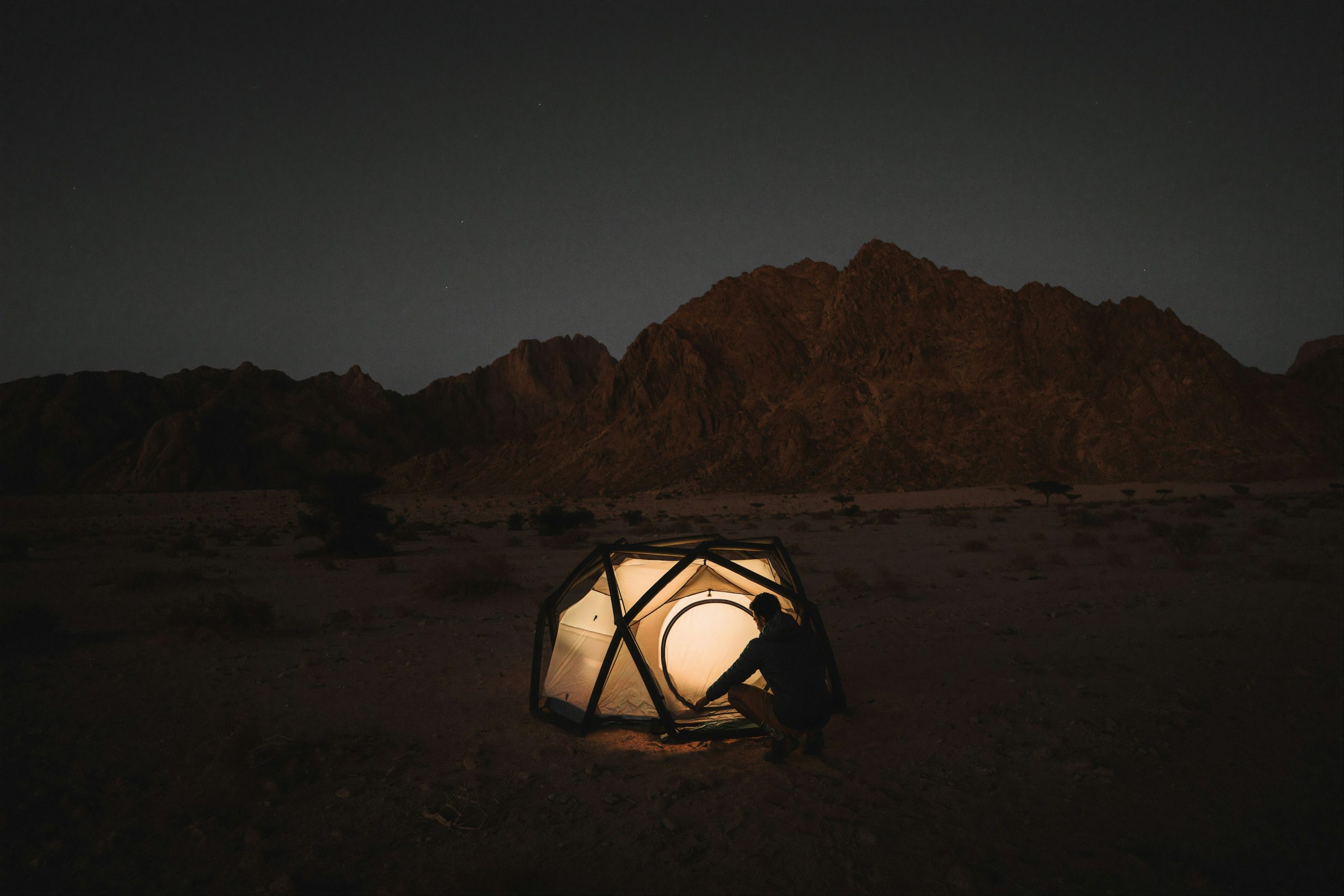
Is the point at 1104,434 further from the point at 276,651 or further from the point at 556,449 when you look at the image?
the point at 276,651

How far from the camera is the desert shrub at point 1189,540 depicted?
15977 mm

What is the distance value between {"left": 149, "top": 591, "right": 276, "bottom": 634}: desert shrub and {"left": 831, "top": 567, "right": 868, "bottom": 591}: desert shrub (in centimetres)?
1048

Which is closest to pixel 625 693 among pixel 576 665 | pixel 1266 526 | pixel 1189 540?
pixel 576 665

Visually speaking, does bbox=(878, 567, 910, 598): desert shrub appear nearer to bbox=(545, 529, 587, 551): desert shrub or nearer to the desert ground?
the desert ground

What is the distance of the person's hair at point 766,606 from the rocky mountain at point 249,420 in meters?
88.9

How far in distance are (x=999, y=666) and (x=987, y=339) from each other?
77.9 metres

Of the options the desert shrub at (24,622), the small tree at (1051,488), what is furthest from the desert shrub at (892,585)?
the small tree at (1051,488)

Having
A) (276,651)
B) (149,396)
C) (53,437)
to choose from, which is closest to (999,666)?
(276,651)

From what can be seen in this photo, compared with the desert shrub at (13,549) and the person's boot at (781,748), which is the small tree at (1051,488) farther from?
the desert shrub at (13,549)

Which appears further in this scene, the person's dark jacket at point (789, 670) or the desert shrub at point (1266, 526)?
the desert shrub at point (1266, 526)

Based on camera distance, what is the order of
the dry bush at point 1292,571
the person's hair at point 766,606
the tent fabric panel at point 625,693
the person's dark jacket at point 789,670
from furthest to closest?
the dry bush at point 1292,571 → the tent fabric panel at point 625,693 → the person's hair at point 766,606 → the person's dark jacket at point 789,670

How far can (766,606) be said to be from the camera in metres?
5.64

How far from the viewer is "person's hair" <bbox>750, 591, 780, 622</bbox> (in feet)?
18.5

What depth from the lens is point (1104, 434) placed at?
6756cm
